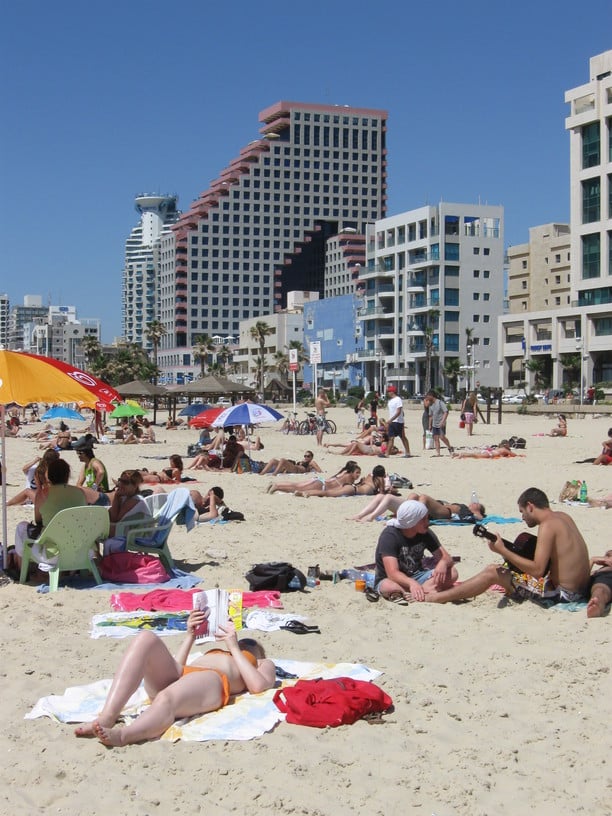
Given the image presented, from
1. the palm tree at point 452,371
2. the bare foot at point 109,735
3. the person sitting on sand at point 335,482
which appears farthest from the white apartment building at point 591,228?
the bare foot at point 109,735

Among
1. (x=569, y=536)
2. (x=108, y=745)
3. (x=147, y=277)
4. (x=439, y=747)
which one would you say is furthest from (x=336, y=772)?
(x=147, y=277)

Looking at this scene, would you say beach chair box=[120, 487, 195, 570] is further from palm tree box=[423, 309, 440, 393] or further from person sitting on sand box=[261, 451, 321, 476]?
palm tree box=[423, 309, 440, 393]

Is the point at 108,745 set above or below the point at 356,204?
below

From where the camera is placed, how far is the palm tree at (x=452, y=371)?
256 ft

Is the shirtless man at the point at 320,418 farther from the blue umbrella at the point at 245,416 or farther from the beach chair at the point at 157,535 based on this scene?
the beach chair at the point at 157,535

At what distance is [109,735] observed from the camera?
433cm

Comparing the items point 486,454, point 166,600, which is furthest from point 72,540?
point 486,454

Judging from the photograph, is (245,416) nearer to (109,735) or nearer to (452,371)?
(109,735)

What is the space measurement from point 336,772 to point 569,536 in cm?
312

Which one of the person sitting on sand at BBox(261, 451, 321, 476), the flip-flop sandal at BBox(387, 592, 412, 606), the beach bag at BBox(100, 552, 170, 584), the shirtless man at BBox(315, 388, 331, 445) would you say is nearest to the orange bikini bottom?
the flip-flop sandal at BBox(387, 592, 412, 606)

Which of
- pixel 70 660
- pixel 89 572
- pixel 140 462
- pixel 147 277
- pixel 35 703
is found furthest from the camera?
pixel 147 277

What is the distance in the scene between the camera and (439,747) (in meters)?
4.44

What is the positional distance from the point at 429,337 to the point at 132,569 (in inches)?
2791

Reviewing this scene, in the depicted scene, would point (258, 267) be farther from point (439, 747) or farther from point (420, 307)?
point (439, 747)
